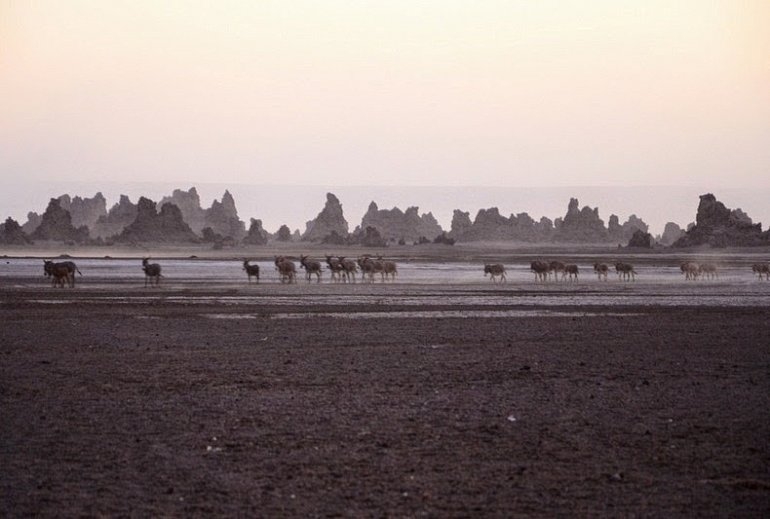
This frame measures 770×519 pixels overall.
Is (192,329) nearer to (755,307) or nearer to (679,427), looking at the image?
(679,427)

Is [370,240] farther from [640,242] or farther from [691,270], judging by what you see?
[691,270]

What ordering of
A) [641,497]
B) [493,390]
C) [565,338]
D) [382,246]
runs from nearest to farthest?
1. [641,497]
2. [493,390]
3. [565,338]
4. [382,246]

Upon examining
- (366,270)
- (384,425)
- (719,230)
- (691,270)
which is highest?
(719,230)

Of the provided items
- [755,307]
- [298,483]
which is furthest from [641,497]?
[755,307]

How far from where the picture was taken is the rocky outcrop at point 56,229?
139875 mm

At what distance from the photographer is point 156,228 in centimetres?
13962

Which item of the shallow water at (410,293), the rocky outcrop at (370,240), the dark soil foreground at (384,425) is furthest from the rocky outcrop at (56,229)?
the dark soil foreground at (384,425)

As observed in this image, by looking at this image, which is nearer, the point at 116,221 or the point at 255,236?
the point at 255,236

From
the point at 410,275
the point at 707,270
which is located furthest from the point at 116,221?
the point at 707,270

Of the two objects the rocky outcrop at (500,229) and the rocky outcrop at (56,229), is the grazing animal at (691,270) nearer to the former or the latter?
the rocky outcrop at (56,229)

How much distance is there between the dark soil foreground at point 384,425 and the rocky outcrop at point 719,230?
101722 mm

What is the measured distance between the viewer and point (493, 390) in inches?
523

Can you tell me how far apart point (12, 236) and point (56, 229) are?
315 inches

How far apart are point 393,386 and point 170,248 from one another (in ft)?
400
